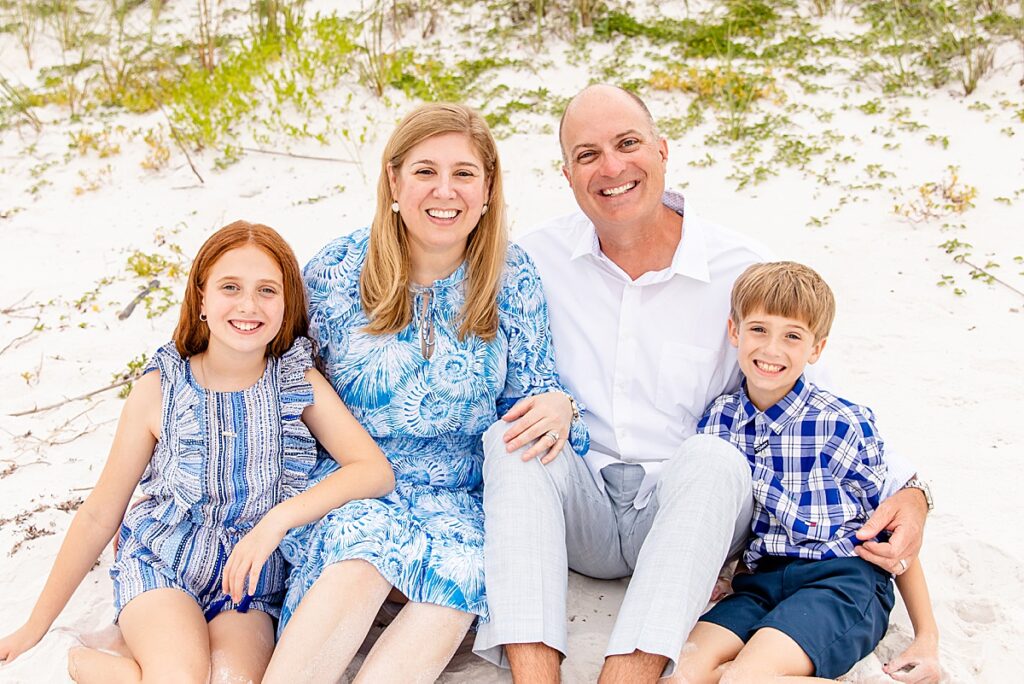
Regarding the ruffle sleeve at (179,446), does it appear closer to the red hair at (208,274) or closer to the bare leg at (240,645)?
the red hair at (208,274)

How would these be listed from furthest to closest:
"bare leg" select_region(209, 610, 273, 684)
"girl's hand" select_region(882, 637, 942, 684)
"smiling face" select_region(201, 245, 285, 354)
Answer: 1. "smiling face" select_region(201, 245, 285, 354)
2. "girl's hand" select_region(882, 637, 942, 684)
3. "bare leg" select_region(209, 610, 273, 684)

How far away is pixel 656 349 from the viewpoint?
3.14 metres

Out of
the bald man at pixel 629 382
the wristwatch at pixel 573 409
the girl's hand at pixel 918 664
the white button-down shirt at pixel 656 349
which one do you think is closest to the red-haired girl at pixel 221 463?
the bald man at pixel 629 382

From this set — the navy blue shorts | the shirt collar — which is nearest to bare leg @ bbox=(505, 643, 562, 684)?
the navy blue shorts

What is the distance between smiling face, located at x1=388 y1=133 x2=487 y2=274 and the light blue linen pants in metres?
0.64

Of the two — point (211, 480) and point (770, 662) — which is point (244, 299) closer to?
point (211, 480)

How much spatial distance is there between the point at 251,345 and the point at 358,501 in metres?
0.56

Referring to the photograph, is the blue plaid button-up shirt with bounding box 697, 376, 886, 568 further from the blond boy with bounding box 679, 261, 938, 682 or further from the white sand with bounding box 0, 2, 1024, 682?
the white sand with bounding box 0, 2, 1024, 682

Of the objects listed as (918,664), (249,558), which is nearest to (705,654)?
(918,664)

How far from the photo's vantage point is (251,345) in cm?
272

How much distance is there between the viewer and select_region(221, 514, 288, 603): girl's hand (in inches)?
98.9

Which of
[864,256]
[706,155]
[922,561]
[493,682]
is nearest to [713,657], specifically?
[493,682]

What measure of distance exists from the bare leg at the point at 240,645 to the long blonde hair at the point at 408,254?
929 millimetres

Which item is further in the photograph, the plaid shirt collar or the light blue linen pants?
the plaid shirt collar
